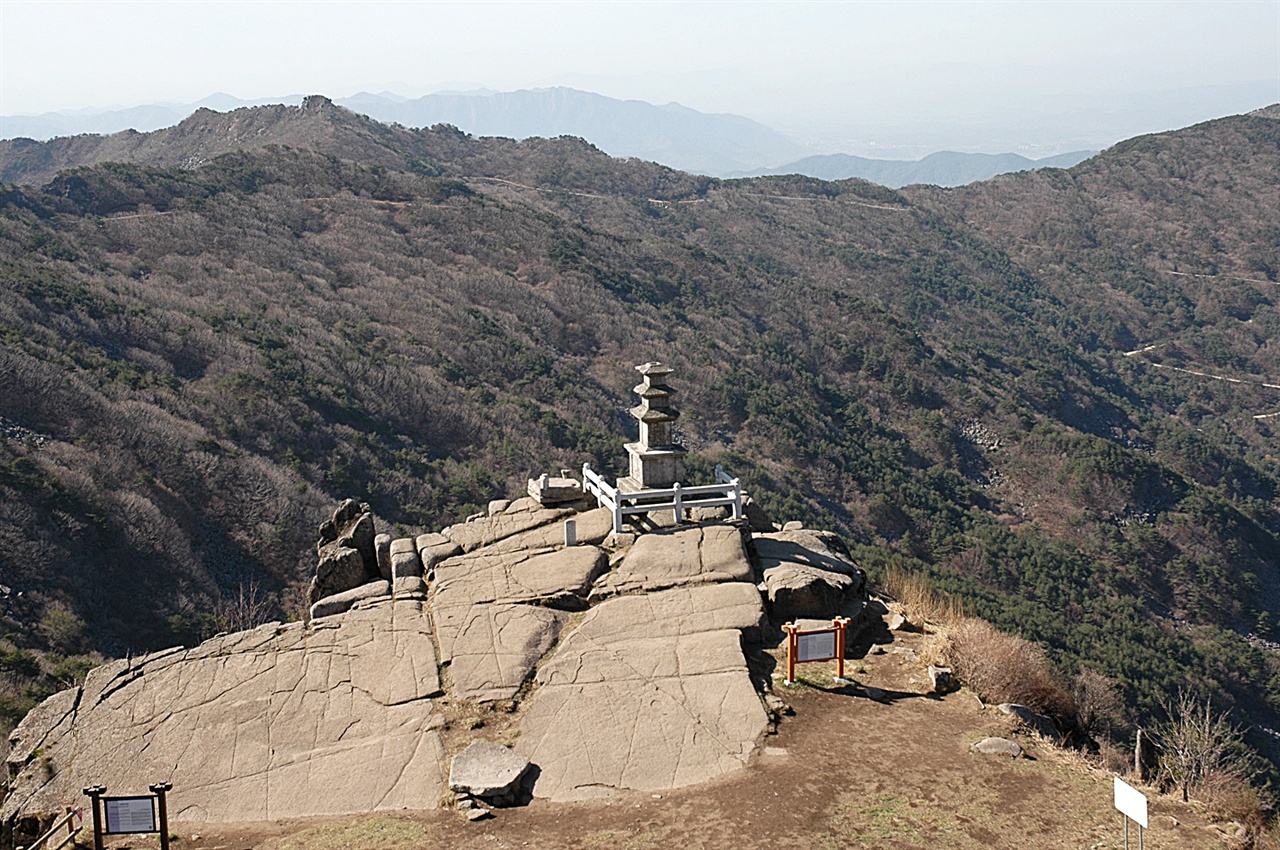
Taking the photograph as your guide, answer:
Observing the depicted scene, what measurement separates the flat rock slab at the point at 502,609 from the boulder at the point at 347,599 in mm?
806

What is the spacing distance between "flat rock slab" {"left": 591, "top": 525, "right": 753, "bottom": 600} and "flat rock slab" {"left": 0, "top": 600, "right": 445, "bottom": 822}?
2.49 m

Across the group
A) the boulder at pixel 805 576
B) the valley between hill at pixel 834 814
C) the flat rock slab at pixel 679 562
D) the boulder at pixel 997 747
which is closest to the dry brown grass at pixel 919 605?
the boulder at pixel 805 576

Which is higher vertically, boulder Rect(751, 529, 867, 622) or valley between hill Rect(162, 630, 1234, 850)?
boulder Rect(751, 529, 867, 622)

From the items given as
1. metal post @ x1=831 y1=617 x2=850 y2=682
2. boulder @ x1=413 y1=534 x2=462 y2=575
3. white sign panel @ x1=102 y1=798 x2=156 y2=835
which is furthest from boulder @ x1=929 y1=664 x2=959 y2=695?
white sign panel @ x1=102 y1=798 x2=156 y2=835

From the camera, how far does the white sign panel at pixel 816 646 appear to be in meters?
10.5

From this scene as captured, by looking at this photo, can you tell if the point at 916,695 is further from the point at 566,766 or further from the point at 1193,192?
the point at 1193,192

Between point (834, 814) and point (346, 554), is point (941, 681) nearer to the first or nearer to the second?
point (834, 814)

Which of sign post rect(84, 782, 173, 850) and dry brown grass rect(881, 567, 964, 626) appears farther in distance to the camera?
dry brown grass rect(881, 567, 964, 626)

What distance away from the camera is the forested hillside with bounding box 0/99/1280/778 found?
2472 cm

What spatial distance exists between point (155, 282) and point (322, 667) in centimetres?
3575

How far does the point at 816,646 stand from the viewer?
10.5 metres

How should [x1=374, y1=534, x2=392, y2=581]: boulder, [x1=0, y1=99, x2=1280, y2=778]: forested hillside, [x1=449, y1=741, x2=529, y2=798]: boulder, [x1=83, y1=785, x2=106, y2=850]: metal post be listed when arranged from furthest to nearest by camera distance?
1. [x1=0, y1=99, x2=1280, y2=778]: forested hillside
2. [x1=374, y1=534, x2=392, y2=581]: boulder
3. [x1=449, y1=741, x2=529, y2=798]: boulder
4. [x1=83, y1=785, x2=106, y2=850]: metal post

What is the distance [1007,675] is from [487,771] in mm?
5745

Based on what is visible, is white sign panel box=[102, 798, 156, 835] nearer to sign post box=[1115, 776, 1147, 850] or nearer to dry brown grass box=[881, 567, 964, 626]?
sign post box=[1115, 776, 1147, 850]
